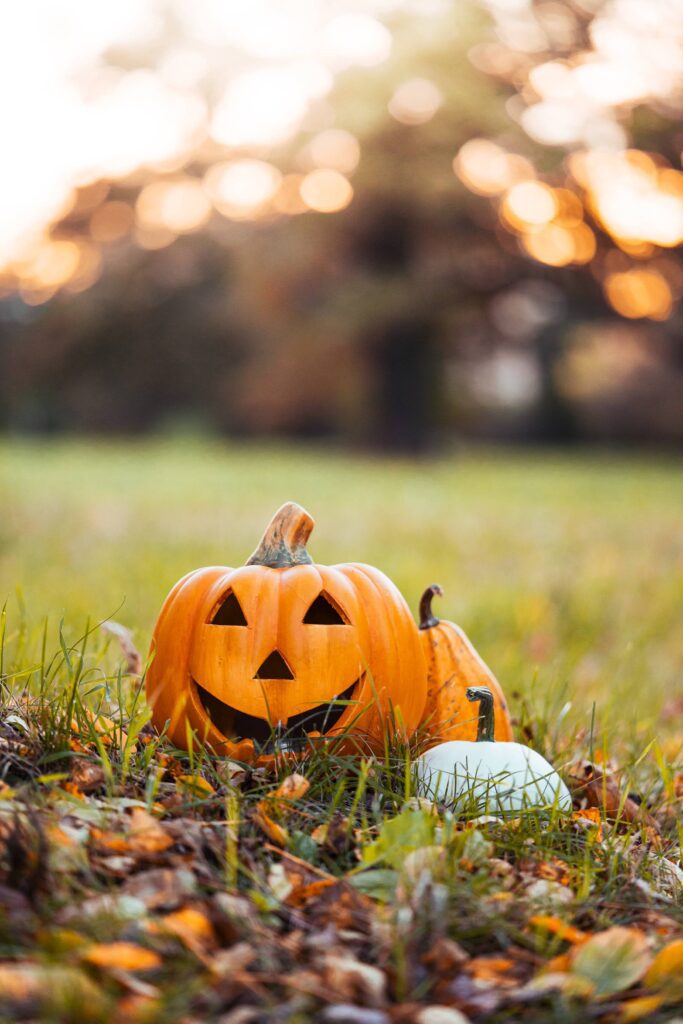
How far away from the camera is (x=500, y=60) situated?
1380cm

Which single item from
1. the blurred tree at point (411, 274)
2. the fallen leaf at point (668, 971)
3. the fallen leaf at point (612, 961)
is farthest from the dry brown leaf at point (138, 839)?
the blurred tree at point (411, 274)

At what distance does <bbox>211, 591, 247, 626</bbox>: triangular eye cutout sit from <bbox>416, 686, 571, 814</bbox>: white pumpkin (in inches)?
20.9

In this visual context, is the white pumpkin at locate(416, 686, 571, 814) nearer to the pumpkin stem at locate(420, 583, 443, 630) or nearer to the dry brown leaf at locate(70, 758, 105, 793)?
the pumpkin stem at locate(420, 583, 443, 630)

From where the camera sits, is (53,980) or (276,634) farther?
(276,634)

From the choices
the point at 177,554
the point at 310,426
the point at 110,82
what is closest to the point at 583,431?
the point at 310,426

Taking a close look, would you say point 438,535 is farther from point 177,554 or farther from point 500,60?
point 500,60

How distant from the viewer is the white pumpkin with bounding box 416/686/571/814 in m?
1.88

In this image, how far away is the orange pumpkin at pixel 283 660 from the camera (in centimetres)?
204

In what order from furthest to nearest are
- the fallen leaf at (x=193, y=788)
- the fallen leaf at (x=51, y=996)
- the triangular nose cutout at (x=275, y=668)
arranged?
1. the triangular nose cutout at (x=275, y=668)
2. the fallen leaf at (x=193, y=788)
3. the fallen leaf at (x=51, y=996)

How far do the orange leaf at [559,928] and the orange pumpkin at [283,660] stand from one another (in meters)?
0.58

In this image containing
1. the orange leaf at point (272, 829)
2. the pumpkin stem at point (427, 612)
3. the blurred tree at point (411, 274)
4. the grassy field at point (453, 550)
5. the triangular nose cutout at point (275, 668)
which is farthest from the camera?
the blurred tree at point (411, 274)

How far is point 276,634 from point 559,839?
0.71 meters

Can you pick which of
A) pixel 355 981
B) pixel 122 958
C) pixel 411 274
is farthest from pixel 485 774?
pixel 411 274

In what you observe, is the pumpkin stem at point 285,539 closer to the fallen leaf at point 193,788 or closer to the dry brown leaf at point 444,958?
the fallen leaf at point 193,788
